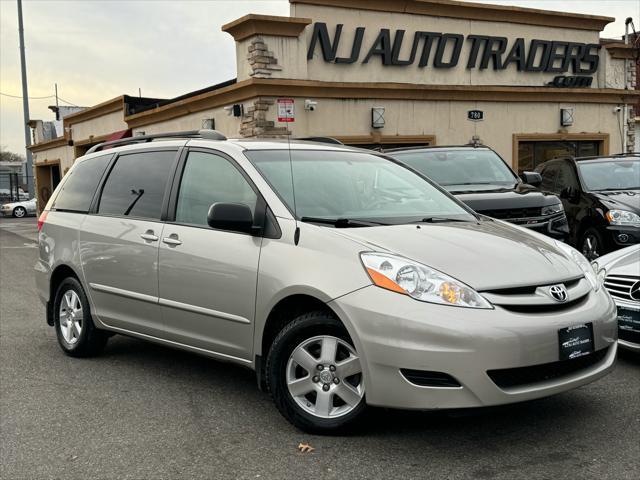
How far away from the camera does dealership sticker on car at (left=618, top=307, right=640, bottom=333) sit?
16.2ft

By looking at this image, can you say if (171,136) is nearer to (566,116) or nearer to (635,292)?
(635,292)

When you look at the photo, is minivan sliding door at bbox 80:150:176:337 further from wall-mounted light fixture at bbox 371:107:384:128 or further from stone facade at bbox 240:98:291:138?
wall-mounted light fixture at bbox 371:107:384:128

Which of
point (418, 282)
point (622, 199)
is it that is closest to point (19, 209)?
point (622, 199)

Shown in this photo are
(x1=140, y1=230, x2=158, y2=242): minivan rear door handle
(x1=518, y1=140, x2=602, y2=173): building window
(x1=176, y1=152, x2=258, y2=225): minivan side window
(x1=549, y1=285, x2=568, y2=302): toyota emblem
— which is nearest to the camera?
(x1=549, y1=285, x2=568, y2=302): toyota emblem

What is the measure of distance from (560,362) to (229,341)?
1879 millimetres

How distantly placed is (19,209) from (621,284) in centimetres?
3836

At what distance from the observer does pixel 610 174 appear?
9906 mm

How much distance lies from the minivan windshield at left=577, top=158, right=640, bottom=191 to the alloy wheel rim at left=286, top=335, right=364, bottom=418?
22.8 ft

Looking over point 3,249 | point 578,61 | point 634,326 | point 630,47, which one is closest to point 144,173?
point 634,326

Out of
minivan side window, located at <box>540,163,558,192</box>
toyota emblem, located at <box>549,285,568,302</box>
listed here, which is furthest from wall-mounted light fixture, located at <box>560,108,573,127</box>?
toyota emblem, located at <box>549,285,568,302</box>

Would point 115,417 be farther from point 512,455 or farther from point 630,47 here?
point 630,47

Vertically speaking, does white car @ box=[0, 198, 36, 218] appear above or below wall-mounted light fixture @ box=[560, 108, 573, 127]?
below

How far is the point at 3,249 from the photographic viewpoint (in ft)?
57.0

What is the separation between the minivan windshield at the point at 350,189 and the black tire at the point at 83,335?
2068 mm
